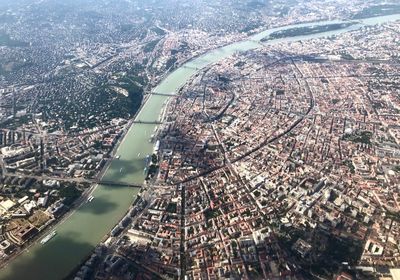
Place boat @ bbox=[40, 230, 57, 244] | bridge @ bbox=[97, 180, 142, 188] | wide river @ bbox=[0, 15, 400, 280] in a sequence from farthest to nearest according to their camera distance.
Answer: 1. bridge @ bbox=[97, 180, 142, 188]
2. boat @ bbox=[40, 230, 57, 244]
3. wide river @ bbox=[0, 15, 400, 280]

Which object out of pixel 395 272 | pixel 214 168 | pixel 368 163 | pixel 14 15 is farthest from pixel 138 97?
pixel 14 15

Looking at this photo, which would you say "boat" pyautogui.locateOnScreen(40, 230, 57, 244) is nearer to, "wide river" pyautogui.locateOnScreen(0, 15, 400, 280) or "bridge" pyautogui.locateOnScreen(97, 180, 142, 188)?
"wide river" pyautogui.locateOnScreen(0, 15, 400, 280)

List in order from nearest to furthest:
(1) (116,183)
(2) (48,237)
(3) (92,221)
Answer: (2) (48,237) → (3) (92,221) → (1) (116,183)

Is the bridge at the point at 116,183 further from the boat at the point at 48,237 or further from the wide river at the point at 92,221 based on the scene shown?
the boat at the point at 48,237

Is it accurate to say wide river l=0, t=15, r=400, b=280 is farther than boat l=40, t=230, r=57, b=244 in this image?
No

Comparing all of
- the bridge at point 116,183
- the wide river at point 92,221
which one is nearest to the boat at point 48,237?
the wide river at point 92,221

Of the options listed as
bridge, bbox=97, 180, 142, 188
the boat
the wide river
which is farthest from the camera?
bridge, bbox=97, 180, 142, 188

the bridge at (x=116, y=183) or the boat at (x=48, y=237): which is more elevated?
the bridge at (x=116, y=183)

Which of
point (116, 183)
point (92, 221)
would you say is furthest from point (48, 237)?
point (116, 183)

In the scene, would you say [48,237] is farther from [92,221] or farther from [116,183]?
[116,183]

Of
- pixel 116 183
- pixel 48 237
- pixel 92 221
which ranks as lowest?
pixel 48 237

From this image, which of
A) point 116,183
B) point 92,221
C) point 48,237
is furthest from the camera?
point 116,183

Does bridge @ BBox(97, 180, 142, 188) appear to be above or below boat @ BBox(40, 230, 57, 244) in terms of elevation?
above

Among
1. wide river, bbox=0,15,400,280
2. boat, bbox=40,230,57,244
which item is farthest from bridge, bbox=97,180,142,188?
boat, bbox=40,230,57,244
